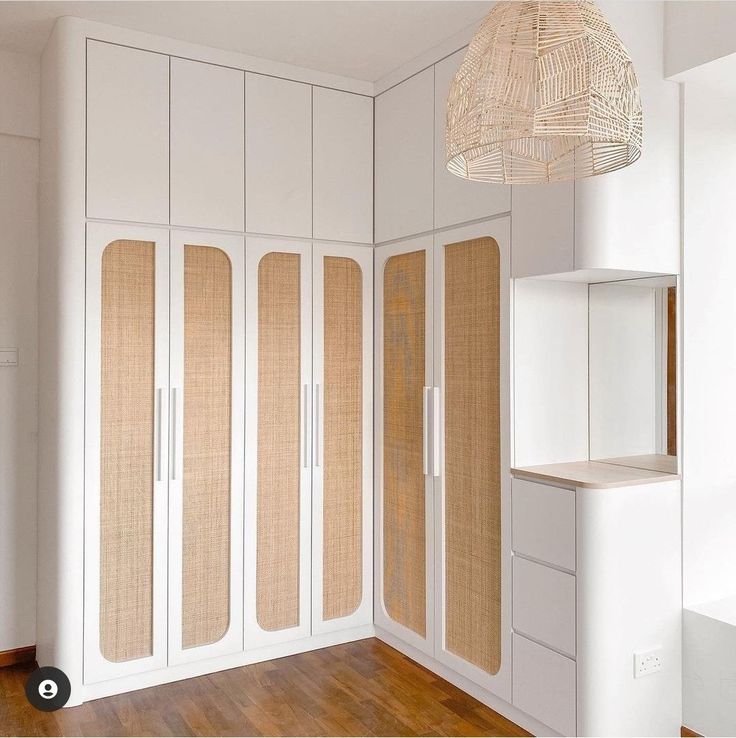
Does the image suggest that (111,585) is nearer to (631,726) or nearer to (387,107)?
(631,726)

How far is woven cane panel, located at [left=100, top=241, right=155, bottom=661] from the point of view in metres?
3.04

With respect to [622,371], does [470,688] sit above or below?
below

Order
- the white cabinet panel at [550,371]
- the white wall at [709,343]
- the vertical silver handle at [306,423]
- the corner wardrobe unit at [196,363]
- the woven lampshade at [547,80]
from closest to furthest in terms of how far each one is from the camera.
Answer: the woven lampshade at [547,80] < the white wall at [709,343] < the white cabinet panel at [550,371] < the corner wardrobe unit at [196,363] < the vertical silver handle at [306,423]

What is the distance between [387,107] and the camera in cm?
362

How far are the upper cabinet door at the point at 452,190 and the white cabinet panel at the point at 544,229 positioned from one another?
10 centimetres

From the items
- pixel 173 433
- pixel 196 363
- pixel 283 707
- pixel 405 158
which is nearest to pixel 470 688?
pixel 283 707

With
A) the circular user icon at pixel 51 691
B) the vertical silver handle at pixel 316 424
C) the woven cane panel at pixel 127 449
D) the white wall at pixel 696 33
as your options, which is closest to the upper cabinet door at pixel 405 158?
the vertical silver handle at pixel 316 424

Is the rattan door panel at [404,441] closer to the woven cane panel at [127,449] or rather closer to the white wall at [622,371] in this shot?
the white wall at [622,371]

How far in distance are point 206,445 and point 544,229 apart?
1.70 meters

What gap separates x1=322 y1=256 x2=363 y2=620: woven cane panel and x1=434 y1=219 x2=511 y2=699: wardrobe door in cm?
55

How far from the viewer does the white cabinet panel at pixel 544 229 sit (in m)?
2.60

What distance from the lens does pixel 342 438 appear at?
3625 mm

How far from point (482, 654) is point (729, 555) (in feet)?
3.45

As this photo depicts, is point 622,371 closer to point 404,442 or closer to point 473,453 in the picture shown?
point 473,453
